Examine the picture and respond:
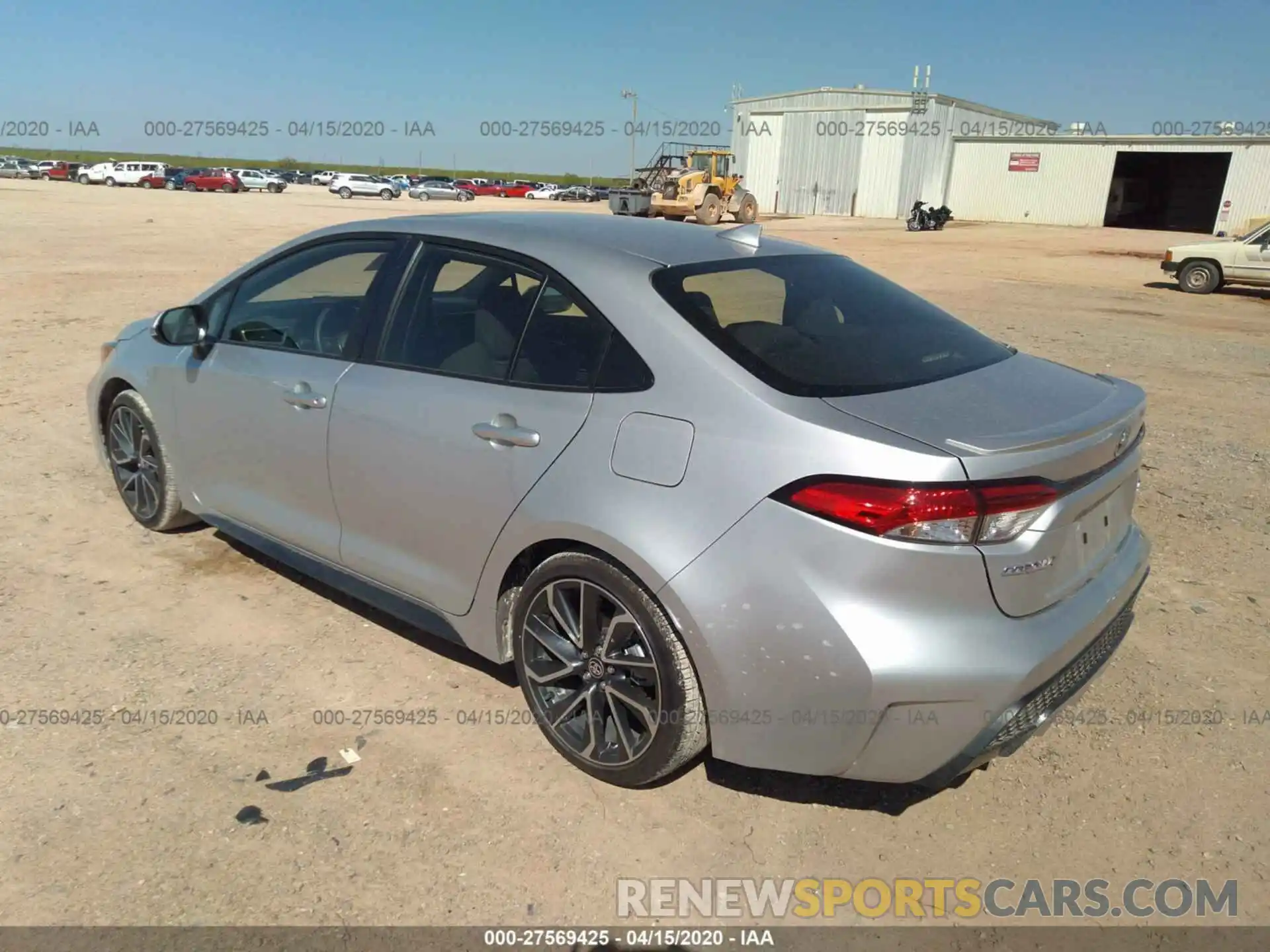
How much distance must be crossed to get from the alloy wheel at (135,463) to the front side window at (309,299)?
3.06ft

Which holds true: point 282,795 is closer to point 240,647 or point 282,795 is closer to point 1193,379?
point 240,647

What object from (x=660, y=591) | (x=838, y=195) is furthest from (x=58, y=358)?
(x=838, y=195)

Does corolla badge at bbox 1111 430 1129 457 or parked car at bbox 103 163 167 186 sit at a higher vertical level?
corolla badge at bbox 1111 430 1129 457

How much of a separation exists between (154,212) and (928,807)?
34423mm

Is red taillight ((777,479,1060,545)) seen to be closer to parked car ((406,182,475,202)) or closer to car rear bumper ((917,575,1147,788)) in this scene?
car rear bumper ((917,575,1147,788))

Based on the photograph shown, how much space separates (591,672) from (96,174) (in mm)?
66449

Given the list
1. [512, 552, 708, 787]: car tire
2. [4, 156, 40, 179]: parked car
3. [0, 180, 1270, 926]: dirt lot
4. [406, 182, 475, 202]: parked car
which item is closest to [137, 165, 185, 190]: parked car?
[4, 156, 40, 179]: parked car

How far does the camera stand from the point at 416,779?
2898mm

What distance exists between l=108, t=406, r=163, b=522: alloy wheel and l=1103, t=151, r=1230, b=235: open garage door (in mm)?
46545

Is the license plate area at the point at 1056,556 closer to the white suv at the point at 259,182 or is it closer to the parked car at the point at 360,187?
the parked car at the point at 360,187

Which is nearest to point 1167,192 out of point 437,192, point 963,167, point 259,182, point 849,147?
point 963,167

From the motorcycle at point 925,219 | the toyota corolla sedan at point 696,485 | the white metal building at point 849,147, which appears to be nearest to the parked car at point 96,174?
the white metal building at point 849,147

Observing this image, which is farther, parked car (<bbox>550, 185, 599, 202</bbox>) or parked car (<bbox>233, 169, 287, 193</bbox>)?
parked car (<bbox>550, 185, 599, 202</bbox>)

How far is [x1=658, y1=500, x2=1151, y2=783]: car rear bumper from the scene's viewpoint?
7.41 ft
